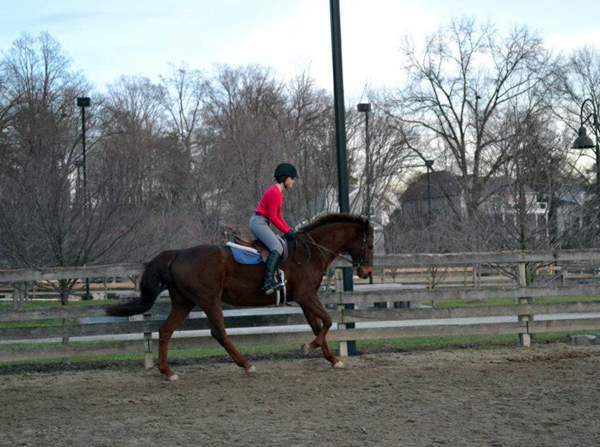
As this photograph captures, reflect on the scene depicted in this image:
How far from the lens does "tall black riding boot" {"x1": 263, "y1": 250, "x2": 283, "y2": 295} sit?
9.95 meters

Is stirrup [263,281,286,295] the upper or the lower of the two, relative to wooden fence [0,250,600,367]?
upper

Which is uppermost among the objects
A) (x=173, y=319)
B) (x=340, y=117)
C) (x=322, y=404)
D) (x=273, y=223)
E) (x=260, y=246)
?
(x=340, y=117)

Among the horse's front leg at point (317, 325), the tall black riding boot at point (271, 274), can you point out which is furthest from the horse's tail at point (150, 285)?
the horse's front leg at point (317, 325)

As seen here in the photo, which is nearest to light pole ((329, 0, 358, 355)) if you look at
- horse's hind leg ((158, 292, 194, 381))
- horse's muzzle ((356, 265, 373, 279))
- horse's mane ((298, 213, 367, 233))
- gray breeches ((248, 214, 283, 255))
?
horse's mane ((298, 213, 367, 233))

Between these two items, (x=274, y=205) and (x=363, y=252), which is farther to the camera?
(x=363, y=252)

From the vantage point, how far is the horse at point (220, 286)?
9961 millimetres

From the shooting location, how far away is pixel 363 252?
35.6ft

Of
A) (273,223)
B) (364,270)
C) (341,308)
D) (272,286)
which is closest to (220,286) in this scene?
(272,286)

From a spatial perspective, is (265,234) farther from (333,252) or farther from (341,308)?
(341,308)

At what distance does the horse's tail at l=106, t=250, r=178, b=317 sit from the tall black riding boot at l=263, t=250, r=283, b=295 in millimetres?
1285

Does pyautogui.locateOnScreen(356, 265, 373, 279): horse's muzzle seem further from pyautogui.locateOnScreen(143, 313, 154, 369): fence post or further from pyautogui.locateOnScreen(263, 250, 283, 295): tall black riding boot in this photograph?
pyautogui.locateOnScreen(143, 313, 154, 369): fence post

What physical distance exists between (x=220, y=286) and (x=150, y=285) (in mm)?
929

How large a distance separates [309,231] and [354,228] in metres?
0.68

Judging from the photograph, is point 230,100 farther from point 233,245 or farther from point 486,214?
point 233,245
